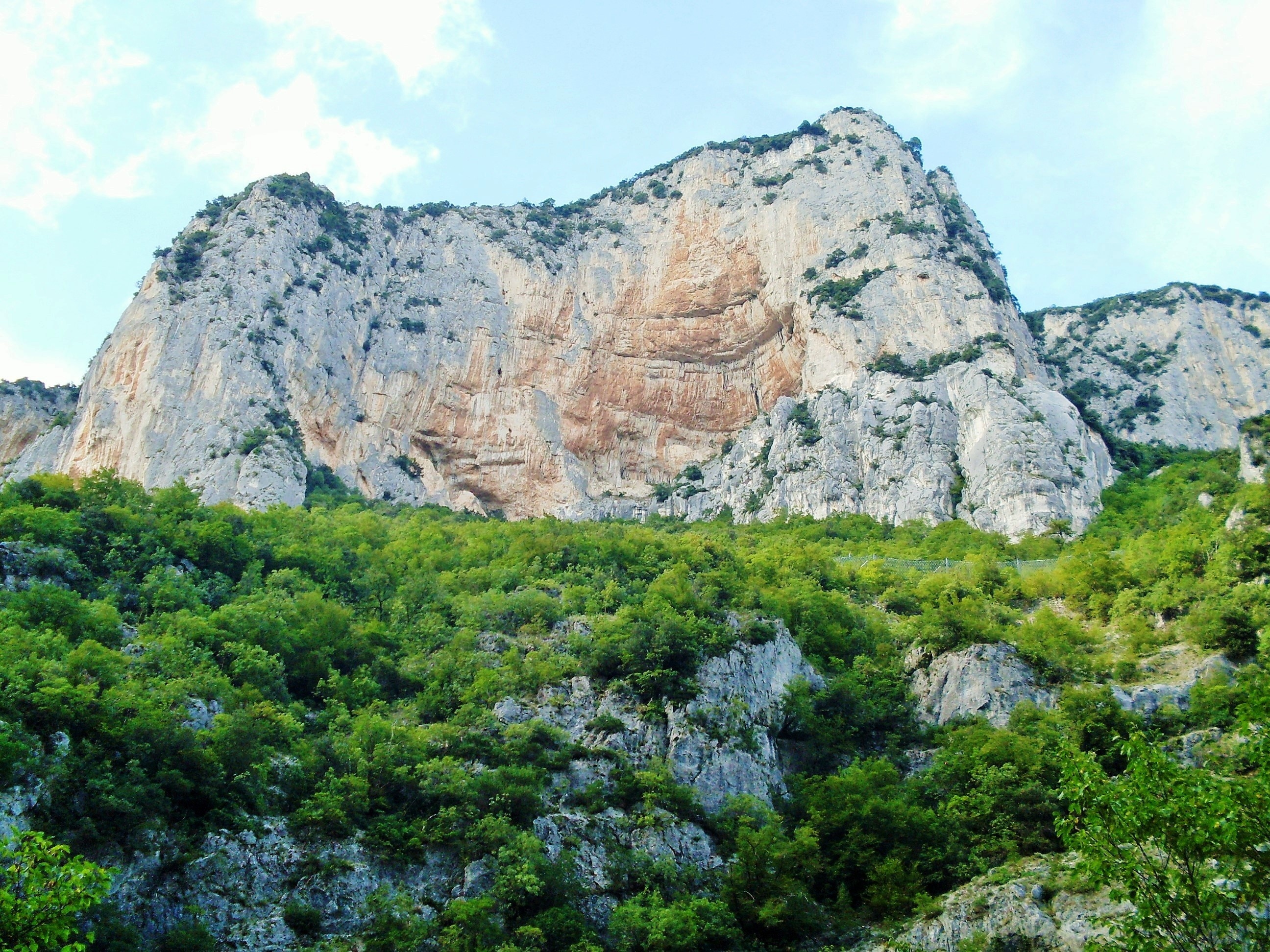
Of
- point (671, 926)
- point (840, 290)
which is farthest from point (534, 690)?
point (840, 290)

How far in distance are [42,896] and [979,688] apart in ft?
88.2

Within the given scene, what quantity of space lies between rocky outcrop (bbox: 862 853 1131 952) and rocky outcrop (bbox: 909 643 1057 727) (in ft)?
29.5

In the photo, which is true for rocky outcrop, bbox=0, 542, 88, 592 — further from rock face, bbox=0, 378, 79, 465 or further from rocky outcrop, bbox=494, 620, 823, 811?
rock face, bbox=0, 378, 79, 465

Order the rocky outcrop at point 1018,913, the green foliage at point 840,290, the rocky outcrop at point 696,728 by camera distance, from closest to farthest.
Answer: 1. the rocky outcrop at point 1018,913
2. the rocky outcrop at point 696,728
3. the green foliage at point 840,290

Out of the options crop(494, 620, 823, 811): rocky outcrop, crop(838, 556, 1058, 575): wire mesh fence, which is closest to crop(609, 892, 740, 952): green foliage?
crop(494, 620, 823, 811): rocky outcrop

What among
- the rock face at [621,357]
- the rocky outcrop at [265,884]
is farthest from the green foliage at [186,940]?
the rock face at [621,357]

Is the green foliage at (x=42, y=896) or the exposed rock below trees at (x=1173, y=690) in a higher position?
the exposed rock below trees at (x=1173, y=690)

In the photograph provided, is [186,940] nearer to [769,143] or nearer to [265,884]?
[265,884]

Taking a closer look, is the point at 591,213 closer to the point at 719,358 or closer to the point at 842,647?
the point at 719,358

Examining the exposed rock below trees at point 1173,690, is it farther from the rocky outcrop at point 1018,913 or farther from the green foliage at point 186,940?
the green foliage at point 186,940

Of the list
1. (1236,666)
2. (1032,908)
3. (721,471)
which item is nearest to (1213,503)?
(1236,666)

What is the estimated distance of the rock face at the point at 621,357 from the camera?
58719 mm

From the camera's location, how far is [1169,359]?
81.0 metres

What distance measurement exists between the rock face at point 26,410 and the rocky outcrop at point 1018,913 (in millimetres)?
58343
